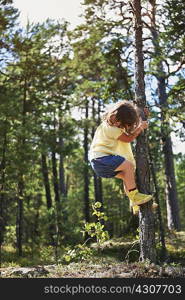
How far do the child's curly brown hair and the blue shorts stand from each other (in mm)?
494

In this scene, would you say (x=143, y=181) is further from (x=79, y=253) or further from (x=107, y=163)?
(x=79, y=253)

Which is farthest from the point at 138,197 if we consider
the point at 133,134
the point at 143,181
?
the point at 133,134

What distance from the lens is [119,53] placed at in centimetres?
1329

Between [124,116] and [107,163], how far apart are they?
746 mm

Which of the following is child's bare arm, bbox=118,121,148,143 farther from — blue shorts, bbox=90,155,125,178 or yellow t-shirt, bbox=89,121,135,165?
blue shorts, bbox=90,155,125,178

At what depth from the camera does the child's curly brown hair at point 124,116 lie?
243 inches

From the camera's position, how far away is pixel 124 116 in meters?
6.19

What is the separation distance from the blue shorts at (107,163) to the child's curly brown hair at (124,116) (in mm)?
494

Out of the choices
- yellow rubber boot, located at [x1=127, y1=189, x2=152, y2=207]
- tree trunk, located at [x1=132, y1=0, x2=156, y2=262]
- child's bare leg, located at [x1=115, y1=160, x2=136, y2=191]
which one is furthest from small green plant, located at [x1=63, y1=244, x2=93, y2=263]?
child's bare leg, located at [x1=115, y1=160, x2=136, y2=191]

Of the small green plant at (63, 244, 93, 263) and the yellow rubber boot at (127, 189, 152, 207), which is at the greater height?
the yellow rubber boot at (127, 189, 152, 207)

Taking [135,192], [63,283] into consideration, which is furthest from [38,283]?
[135,192]

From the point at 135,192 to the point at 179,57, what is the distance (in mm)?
9341

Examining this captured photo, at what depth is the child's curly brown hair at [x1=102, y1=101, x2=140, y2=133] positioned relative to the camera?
20.3 ft

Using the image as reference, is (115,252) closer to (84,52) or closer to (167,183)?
(167,183)
